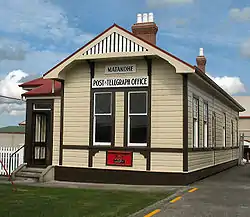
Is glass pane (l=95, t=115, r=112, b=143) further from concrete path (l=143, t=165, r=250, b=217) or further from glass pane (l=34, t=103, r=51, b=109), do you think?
concrete path (l=143, t=165, r=250, b=217)

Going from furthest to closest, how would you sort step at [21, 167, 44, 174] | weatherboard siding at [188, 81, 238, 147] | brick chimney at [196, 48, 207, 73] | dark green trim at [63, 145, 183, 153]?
brick chimney at [196, 48, 207, 73] < step at [21, 167, 44, 174] < weatherboard siding at [188, 81, 238, 147] < dark green trim at [63, 145, 183, 153]

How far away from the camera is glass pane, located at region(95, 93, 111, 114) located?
1608 cm

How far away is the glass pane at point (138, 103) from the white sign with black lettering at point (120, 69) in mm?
959

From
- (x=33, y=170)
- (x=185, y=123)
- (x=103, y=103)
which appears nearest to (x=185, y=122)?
(x=185, y=123)

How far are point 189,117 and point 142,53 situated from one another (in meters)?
2.98

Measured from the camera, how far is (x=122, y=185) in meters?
15.2

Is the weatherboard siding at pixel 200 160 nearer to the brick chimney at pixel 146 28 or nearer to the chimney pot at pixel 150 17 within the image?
the brick chimney at pixel 146 28

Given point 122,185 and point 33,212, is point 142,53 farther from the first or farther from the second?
point 33,212

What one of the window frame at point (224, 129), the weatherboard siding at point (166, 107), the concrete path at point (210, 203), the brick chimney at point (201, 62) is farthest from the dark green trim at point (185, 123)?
the brick chimney at point (201, 62)

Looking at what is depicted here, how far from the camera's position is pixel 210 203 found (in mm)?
10883

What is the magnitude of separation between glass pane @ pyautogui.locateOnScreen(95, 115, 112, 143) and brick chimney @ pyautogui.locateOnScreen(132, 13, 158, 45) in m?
4.16

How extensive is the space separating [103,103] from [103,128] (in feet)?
3.24

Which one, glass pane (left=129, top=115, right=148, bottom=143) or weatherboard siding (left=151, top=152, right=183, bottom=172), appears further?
glass pane (left=129, top=115, right=148, bottom=143)

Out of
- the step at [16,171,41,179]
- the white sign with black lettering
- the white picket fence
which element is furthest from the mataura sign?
the white picket fence
